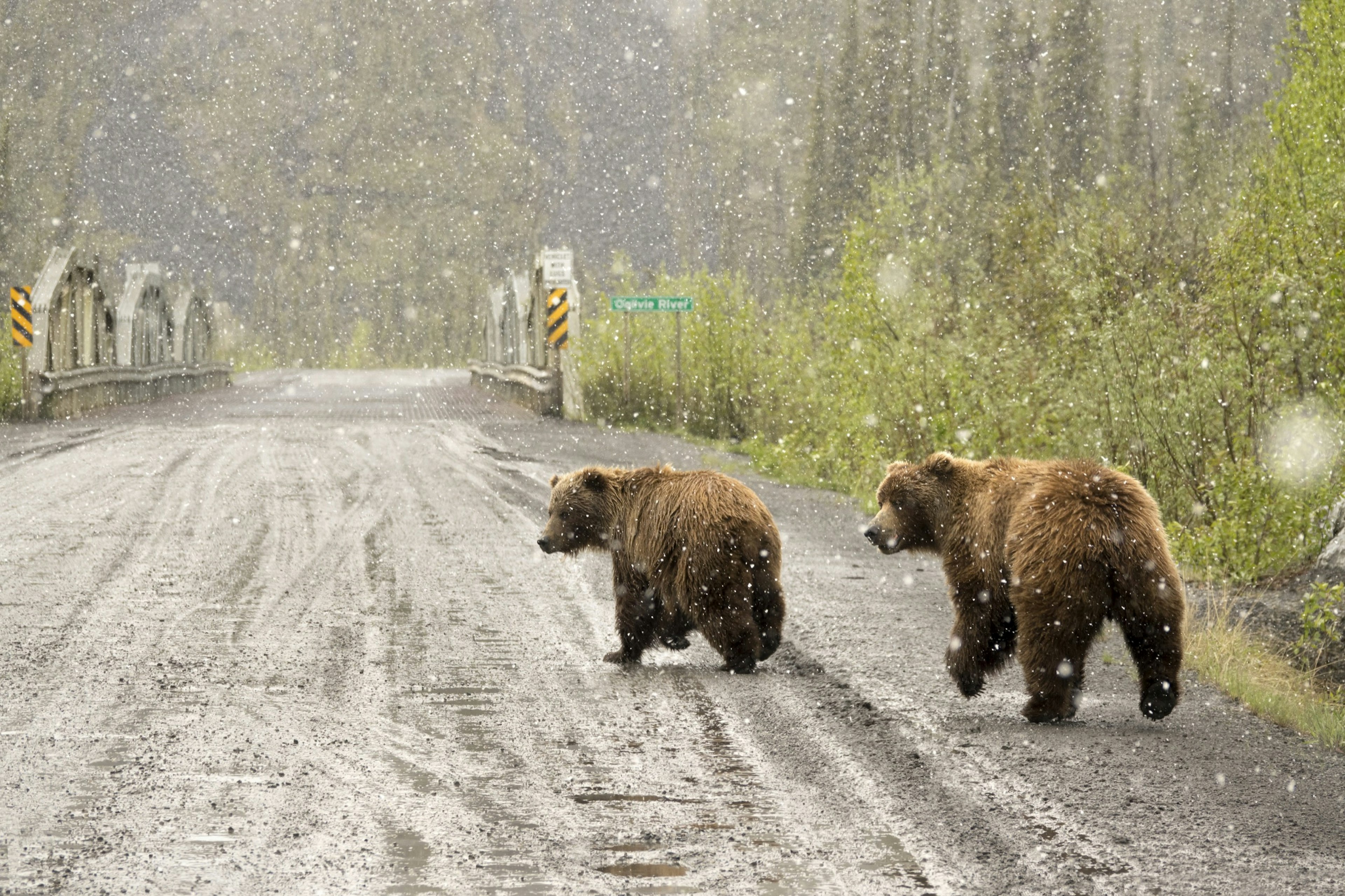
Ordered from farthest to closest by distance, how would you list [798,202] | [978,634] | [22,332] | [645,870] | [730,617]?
[798,202] < [22,332] < [730,617] < [978,634] < [645,870]

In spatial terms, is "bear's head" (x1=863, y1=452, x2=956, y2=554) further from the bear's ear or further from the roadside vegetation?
the roadside vegetation

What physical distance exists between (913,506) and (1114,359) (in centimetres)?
606

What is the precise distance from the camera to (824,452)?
17.6 meters

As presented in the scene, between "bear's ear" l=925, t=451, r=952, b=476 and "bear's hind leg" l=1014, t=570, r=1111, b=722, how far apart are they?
93 centimetres

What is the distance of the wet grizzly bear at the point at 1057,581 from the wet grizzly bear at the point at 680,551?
93 centimetres

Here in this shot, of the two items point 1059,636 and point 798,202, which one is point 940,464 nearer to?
point 1059,636

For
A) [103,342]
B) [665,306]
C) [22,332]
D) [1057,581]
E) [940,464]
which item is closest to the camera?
[1057,581]

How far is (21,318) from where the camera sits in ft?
87.9

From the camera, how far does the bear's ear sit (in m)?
6.63

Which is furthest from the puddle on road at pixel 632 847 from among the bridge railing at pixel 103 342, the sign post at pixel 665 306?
the bridge railing at pixel 103 342

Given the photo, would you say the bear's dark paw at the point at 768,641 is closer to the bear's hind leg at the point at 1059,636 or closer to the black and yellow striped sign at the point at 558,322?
the bear's hind leg at the point at 1059,636

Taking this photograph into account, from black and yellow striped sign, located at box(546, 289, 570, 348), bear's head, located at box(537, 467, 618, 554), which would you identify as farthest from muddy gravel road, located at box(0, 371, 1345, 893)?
black and yellow striped sign, located at box(546, 289, 570, 348)

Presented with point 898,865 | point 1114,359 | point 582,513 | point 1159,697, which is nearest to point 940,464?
point 1159,697

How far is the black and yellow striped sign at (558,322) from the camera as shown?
27891 mm
